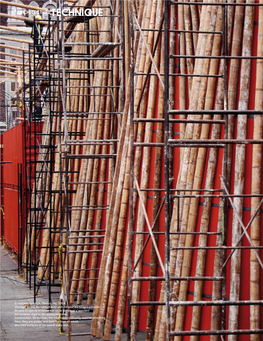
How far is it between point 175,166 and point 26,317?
186 inches

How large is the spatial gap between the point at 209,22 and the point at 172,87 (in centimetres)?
200

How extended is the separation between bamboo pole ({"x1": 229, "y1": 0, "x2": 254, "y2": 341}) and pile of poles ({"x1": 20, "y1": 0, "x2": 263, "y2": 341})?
0.01m

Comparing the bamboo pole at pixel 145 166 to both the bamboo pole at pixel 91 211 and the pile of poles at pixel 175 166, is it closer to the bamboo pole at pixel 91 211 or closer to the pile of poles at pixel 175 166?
the pile of poles at pixel 175 166

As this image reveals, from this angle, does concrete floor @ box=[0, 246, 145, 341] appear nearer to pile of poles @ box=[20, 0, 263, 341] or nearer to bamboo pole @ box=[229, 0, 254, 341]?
pile of poles @ box=[20, 0, 263, 341]

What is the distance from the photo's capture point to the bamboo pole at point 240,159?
27.5ft

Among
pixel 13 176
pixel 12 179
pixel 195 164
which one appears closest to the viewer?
pixel 195 164

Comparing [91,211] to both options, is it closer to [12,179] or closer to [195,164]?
[195,164]

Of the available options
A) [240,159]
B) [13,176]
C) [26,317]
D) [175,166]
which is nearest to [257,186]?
[240,159]

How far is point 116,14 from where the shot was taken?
530 inches

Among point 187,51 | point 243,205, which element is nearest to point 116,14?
point 187,51

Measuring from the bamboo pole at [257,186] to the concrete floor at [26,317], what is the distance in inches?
Answer: 139

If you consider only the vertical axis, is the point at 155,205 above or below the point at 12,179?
above

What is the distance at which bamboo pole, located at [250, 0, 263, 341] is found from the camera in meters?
8.07

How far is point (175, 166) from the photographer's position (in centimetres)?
1102
